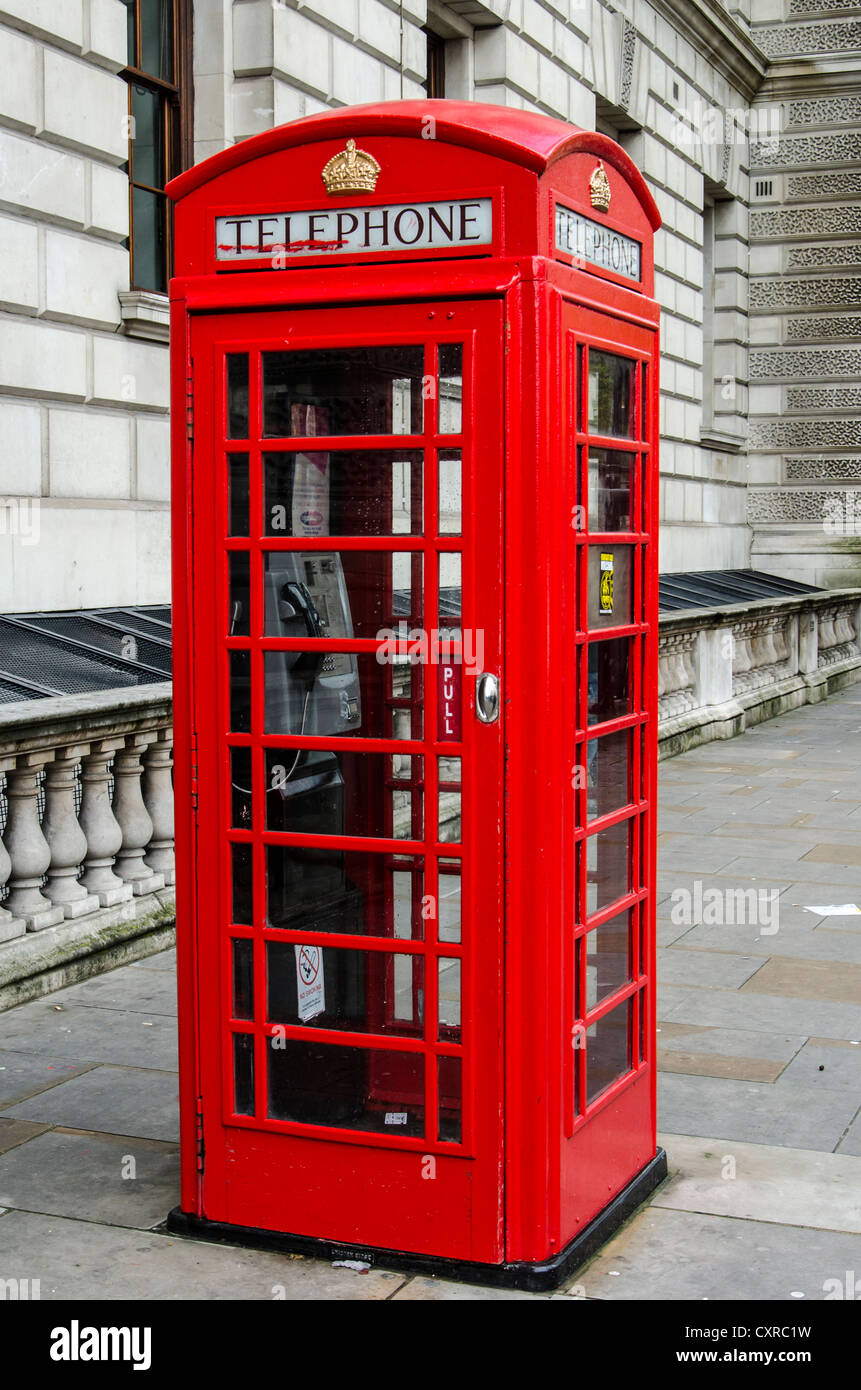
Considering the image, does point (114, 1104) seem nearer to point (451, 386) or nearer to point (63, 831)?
point (63, 831)

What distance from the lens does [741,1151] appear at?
177 inches

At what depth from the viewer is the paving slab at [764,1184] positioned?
4020 mm

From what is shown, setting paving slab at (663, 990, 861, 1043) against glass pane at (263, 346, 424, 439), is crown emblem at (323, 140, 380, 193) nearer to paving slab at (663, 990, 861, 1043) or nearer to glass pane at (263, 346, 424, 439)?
glass pane at (263, 346, 424, 439)

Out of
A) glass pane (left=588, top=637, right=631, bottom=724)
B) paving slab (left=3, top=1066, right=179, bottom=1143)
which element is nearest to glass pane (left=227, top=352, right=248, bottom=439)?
glass pane (left=588, top=637, right=631, bottom=724)

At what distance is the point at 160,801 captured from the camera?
6.74 m

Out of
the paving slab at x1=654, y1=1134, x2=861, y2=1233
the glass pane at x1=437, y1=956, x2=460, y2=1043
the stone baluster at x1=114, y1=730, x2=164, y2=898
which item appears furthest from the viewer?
the stone baluster at x1=114, y1=730, x2=164, y2=898

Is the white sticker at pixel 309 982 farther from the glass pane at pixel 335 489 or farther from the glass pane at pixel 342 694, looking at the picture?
the glass pane at pixel 335 489

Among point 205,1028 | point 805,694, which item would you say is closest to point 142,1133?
point 205,1028

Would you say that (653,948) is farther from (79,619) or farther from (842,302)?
(842,302)

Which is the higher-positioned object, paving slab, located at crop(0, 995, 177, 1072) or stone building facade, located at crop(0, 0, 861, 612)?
stone building facade, located at crop(0, 0, 861, 612)

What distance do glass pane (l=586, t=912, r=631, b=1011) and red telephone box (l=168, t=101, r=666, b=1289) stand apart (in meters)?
0.02

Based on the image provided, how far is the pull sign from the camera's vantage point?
3539 millimetres

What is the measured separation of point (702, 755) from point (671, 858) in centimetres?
448

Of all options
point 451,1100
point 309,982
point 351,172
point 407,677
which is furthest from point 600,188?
point 451,1100
